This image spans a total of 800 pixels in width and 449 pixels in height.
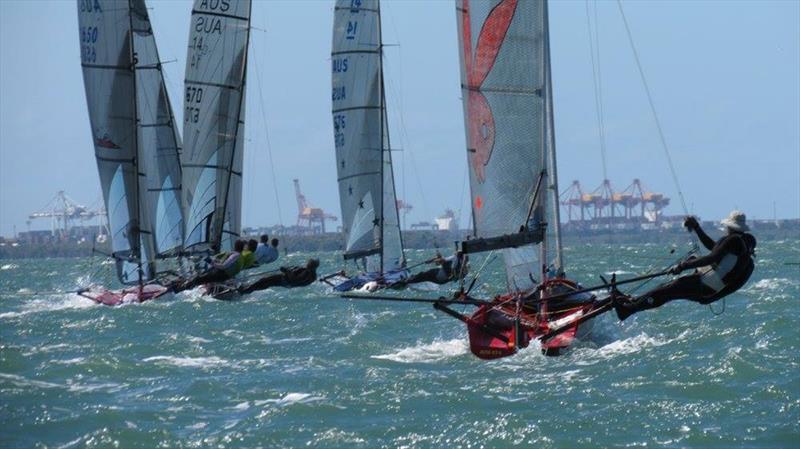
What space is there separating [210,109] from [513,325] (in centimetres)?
1615

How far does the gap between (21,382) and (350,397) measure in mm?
4087

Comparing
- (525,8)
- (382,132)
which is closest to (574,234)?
(382,132)

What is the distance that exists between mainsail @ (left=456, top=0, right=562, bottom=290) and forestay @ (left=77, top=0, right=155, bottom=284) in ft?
47.0

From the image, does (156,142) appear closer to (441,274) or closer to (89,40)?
(89,40)

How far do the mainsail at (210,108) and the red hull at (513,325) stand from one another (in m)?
15.1

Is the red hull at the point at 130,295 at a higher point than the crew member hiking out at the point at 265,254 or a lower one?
lower

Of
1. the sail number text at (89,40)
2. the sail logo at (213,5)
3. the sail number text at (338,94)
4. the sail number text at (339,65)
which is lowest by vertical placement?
the sail number text at (338,94)

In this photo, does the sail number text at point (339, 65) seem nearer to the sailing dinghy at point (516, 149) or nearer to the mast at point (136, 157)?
the mast at point (136, 157)

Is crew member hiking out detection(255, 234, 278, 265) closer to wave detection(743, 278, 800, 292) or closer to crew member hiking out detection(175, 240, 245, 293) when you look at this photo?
crew member hiking out detection(175, 240, 245, 293)

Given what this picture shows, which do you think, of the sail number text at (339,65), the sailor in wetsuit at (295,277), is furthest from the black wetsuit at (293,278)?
the sail number text at (339,65)

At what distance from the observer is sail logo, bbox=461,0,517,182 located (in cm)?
1984

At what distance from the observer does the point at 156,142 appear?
3644 centimetres

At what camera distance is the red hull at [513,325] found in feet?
59.8

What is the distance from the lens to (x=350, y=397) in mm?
15438
